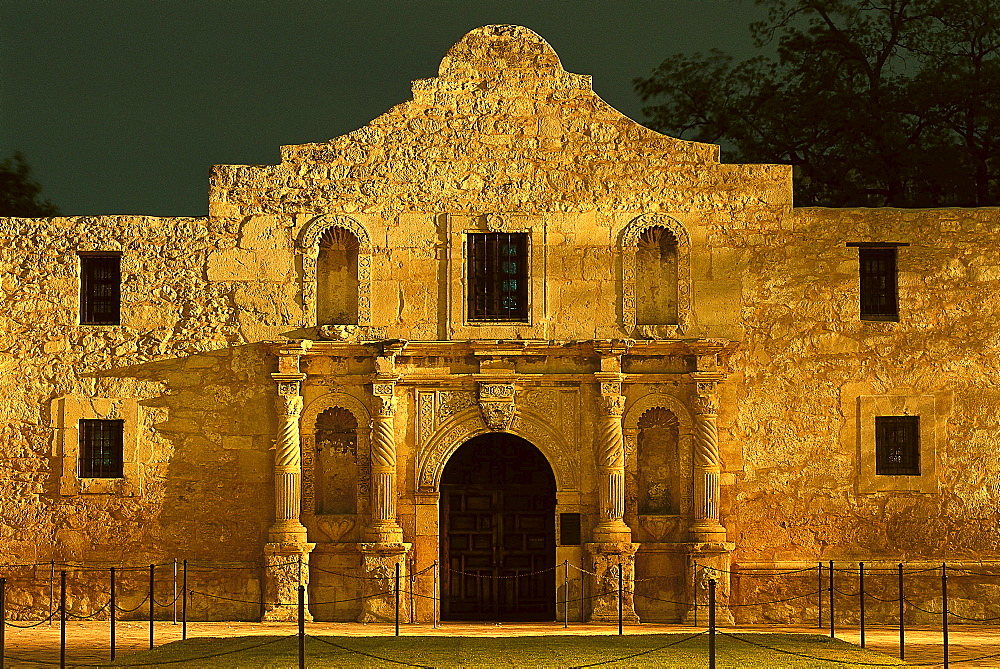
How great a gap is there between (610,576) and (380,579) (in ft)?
10.3

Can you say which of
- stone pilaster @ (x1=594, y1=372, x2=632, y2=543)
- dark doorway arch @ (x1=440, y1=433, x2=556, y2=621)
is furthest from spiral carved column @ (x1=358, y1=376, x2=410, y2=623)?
stone pilaster @ (x1=594, y1=372, x2=632, y2=543)

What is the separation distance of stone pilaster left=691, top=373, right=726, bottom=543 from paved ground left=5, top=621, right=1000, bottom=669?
4.81 ft

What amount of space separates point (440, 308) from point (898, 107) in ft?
43.6

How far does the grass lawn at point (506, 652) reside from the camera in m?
16.2

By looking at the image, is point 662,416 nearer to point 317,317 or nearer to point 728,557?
point 728,557

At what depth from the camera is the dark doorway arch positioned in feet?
71.3

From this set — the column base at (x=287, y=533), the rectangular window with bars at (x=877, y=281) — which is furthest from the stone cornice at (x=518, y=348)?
the column base at (x=287, y=533)

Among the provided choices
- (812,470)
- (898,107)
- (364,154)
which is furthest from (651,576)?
(898,107)

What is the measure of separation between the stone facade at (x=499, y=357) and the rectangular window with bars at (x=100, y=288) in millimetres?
222

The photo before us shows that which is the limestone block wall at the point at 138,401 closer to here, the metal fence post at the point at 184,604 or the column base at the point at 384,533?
the metal fence post at the point at 184,604

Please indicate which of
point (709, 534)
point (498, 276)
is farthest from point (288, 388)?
point (709, 534)

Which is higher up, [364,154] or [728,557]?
[364,154]

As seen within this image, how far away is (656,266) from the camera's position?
2206 cm

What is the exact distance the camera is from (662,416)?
21.9 m
